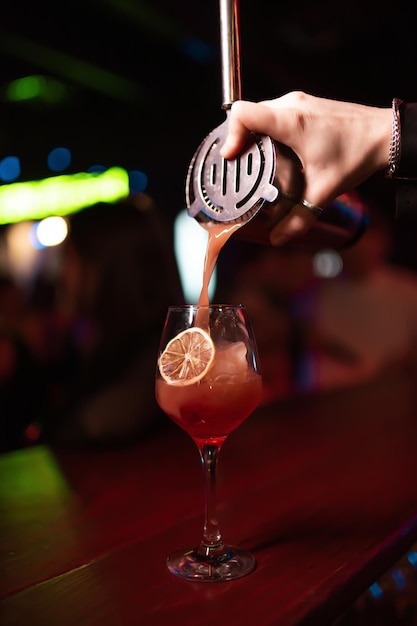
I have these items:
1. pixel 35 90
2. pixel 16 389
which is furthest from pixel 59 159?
pixel 16 389

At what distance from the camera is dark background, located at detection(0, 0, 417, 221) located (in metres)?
3.81

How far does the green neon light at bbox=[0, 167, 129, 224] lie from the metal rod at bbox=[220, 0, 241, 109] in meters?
6.99

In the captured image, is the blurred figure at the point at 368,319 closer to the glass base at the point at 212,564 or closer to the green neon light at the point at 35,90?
the glass base at the point at 212,564

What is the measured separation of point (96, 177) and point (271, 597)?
25.6ft

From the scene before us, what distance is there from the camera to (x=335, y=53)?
452cm

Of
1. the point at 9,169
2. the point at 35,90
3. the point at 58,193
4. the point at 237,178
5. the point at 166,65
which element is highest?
the point at 35,90

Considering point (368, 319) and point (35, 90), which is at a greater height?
point (35, 90)

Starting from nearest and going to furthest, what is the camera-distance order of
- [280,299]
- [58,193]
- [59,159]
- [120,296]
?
[120,296]
[280,299]
[59,159]
[58,193]

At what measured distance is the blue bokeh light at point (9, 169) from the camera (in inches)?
329

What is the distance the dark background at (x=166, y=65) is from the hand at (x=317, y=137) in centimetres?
208

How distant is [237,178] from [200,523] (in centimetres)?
70

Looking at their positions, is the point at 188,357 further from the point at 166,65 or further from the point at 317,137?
the point at 166,65

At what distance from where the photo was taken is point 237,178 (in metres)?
1.21

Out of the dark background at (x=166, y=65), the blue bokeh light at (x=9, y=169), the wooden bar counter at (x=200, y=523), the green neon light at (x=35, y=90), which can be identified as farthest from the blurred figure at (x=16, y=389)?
the blue bokeh light at (x=9, y=169)
